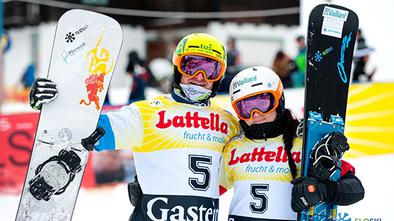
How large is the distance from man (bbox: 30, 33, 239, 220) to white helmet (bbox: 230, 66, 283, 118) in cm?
13

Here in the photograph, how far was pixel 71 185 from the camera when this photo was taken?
3.25 m

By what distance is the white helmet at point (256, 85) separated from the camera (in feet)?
10.6

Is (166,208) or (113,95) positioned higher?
(166,208)

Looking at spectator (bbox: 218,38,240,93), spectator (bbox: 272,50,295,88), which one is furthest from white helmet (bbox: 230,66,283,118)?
spectator (bbox: 272,50,295,88)

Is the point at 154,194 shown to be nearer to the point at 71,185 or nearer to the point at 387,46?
the point at 71,185

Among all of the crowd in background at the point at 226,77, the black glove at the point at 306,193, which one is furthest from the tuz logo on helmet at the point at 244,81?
the crowd in background at the point at 226,77

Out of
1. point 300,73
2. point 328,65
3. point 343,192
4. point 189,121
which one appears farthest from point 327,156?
point 300,73

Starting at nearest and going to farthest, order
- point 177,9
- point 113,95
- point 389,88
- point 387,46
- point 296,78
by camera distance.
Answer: point 389,88
point 296,78
point 387,46
point 113,95
point 177,9

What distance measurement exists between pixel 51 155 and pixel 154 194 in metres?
0.62

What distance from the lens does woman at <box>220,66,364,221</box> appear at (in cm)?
316

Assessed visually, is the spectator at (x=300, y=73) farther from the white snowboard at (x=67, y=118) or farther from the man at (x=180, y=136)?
the white snowboard at (x=67, y=118)

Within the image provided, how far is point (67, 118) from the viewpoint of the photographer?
3.26 meters

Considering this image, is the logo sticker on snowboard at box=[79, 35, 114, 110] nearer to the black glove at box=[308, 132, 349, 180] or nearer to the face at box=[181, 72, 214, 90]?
the face at box=[181, 72, 214, 90]

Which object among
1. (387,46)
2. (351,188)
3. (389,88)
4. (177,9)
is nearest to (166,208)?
(351,188)
